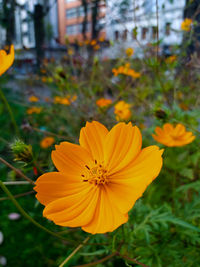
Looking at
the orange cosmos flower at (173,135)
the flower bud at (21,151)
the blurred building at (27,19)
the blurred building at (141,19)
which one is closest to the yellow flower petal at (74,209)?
the flower bud at (21,151)

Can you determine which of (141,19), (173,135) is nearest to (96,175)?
(173,135)

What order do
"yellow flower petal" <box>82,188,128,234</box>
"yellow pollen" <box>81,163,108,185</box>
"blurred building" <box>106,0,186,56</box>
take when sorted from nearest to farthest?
"yellow flower petal" <box>82,188,128,234</box> < "yellow pollen" <box>81,163,108,185</box> < "blurred building" <box>106,0,186,56</box>

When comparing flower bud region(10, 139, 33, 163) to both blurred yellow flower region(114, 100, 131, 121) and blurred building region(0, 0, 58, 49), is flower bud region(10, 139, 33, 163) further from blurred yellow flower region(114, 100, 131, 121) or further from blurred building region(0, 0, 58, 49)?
blurred building region(0, 0, 58, 49)

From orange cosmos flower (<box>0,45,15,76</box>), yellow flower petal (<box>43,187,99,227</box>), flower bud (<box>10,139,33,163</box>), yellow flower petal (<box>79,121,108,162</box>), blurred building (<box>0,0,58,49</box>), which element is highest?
blurred building (<box>0,0,58,49</box>)

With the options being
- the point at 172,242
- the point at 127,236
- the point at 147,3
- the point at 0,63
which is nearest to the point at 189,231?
the point at 172,242

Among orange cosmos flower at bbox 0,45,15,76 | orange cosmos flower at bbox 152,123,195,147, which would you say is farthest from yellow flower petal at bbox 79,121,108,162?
orange cosmos flower at bbox 152,123,195,147

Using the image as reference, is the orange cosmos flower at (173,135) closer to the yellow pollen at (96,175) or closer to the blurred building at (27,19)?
the yellow pollen at (96,175)

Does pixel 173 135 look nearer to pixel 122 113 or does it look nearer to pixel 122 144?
pixel 122 113

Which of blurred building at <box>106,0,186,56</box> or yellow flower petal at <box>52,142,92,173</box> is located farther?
blurred building at <box>106,0,186,56</box>

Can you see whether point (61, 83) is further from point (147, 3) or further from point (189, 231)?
point (147, 3)
